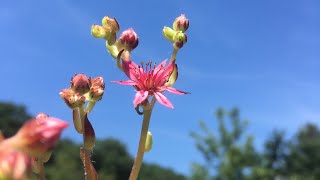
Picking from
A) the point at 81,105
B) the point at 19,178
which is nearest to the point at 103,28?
the point at 81,105

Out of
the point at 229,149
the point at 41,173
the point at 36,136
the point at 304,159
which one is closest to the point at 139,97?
the point at 41,173

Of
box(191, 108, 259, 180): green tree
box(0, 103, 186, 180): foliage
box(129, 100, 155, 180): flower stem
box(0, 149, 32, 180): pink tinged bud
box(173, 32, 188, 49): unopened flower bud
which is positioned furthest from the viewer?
box(0, 103, 186, 180): foliage

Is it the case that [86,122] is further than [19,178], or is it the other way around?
[86,122]

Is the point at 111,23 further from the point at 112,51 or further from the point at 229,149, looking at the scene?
the point at 229,149

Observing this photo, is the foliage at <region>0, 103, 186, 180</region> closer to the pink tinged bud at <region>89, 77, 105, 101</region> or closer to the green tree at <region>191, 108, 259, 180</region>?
the green tree at <region>191, 108, 259, 180</region>

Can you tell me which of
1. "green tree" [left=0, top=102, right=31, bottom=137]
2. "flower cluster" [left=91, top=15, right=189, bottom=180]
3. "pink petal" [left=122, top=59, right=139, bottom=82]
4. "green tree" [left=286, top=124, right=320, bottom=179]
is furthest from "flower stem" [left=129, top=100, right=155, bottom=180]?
"green tree" [left=0, top=102, right=31, bottom=137]

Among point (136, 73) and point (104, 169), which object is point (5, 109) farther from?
point (136, 73)

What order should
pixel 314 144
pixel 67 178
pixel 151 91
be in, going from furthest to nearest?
1. pixel 314 144
2. pixel 67 178
3. pixel 151 91
